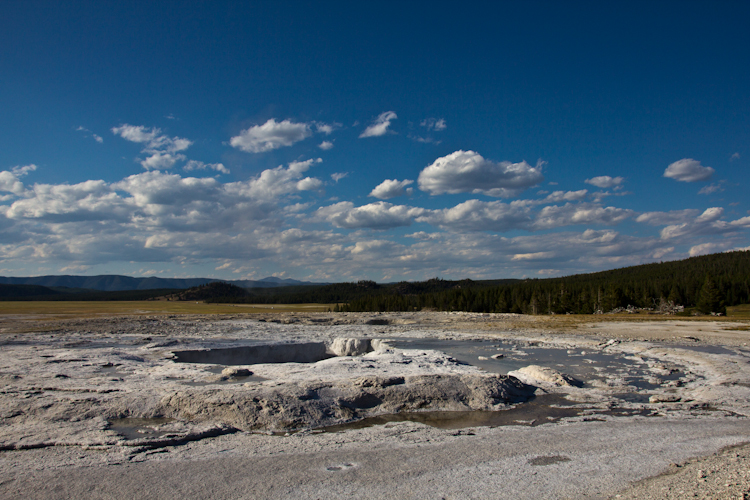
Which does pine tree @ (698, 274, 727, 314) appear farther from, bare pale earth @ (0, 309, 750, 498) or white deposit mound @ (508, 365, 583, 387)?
white deposit mound @ (508, 365, 583, 387)

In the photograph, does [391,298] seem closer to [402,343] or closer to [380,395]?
[402,343]

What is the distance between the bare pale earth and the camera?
520 centimetres

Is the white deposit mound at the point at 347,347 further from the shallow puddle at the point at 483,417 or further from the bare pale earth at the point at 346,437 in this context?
the shallow puddle at the point at 483,417

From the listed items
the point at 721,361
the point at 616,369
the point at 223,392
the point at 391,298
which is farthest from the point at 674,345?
the point at 391,298

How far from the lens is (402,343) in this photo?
24.3 metres

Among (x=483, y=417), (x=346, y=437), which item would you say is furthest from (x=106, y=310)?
(x=483, y=417)

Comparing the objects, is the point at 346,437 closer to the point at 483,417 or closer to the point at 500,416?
the point at 483,417

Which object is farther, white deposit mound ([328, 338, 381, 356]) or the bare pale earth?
white deposit mound ([328, 338, 381, 356])

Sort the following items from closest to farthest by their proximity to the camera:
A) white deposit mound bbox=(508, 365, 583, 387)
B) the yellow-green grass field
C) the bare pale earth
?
the bare pale earth → white deposit mound bbox=(508, 365, 583, 387) → the yellow-green grass field

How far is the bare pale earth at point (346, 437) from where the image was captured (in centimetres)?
520

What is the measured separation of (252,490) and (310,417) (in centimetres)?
334

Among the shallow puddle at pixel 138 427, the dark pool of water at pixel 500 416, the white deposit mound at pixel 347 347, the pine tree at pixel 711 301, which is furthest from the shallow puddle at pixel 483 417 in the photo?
the pine tree at pixel 711 301

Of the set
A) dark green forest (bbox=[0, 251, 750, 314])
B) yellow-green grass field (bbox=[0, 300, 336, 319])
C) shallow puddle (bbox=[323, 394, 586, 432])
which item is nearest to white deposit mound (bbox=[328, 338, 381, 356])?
shallow puddle (bbox=[323, 394, 586, 432])

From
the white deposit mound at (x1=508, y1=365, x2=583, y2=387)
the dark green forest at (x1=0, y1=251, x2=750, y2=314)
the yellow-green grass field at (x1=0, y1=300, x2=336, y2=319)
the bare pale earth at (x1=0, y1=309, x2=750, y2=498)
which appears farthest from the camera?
the dark green forest at (x1=0, y1=251, x2=750, y2=314)
